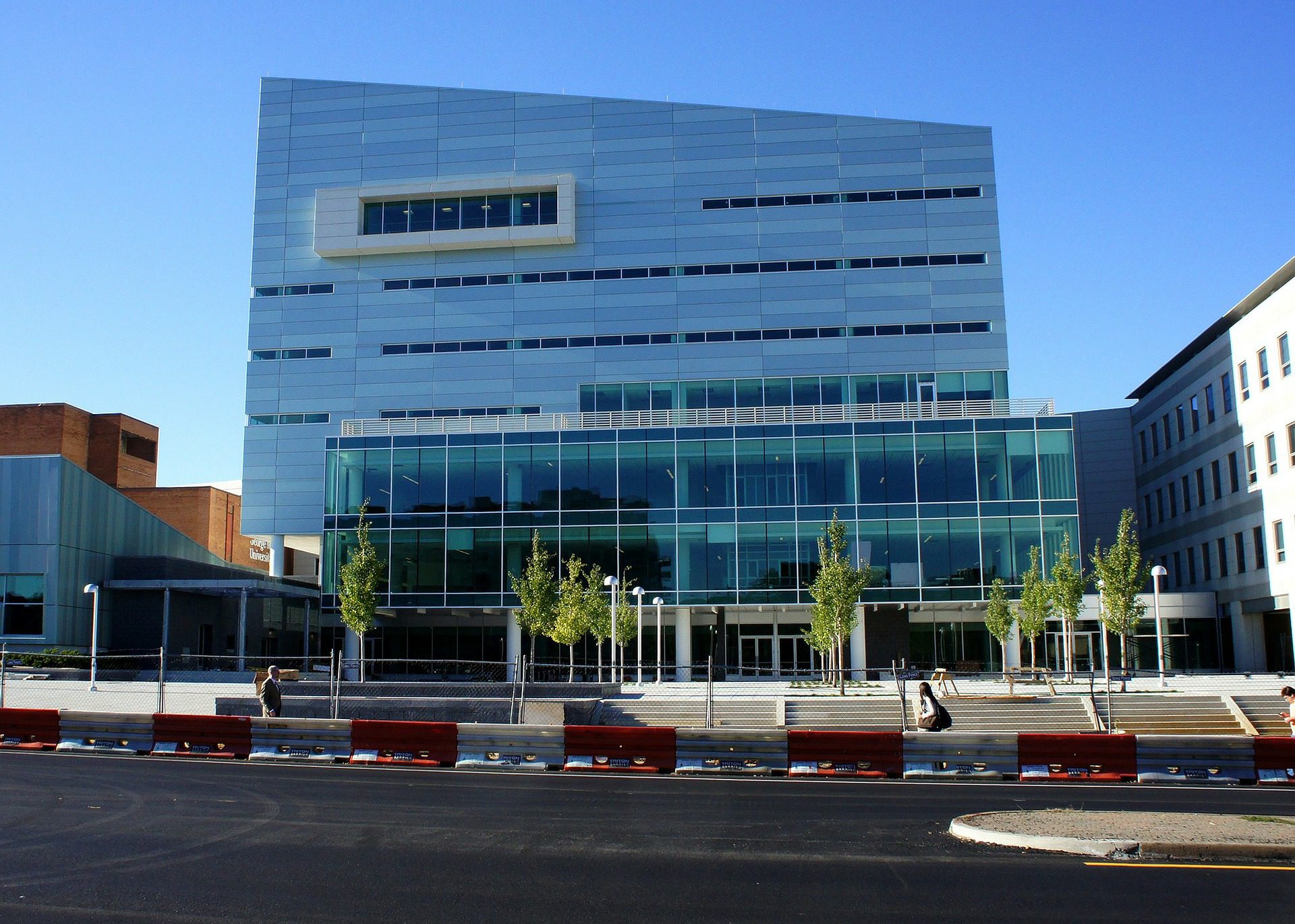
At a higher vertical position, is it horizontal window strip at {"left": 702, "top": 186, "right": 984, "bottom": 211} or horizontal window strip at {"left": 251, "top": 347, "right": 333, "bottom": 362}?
horizontal window strip at {"left": 702, "top": 186, "right": 984, "bottom": 211}

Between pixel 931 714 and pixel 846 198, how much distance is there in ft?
141

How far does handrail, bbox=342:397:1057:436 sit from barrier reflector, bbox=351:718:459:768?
2978 cm

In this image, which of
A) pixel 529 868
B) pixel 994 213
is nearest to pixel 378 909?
pixel 529 868

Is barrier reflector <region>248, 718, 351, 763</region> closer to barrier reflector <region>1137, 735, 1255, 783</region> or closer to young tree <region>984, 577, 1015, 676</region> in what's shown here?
barrier reflector <region>1137, 735, 1255, 783</region>

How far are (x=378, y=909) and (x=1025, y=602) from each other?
119 feet

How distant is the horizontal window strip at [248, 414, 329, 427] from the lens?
60469 millimetres

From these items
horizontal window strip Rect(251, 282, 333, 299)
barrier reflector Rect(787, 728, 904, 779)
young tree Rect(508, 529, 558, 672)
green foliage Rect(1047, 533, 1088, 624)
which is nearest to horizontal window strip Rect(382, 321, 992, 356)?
horizontal window strip Rect(251, 282, 333, 299)

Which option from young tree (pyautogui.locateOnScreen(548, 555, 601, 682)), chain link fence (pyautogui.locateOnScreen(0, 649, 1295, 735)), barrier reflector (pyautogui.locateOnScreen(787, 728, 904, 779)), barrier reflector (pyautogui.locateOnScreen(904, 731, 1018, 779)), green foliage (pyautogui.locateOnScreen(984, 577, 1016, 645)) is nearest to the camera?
barrier reflector (pyautogui.locateOnScreen(904, 731, 1018, 779))

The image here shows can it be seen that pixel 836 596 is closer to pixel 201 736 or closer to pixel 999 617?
pixel 999 617

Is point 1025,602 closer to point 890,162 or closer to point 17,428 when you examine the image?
point 890,162

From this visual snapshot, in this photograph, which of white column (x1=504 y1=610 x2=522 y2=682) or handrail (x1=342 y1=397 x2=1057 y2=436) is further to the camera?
white column (x1=504 y1=610 x2=522 y2=682)

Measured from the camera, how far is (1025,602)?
41.9 metres

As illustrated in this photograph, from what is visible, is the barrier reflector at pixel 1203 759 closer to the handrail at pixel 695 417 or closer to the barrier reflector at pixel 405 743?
the barrier reflector at pixel 405 743

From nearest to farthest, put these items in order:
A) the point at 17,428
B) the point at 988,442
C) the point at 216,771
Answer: the point at 216,771
the point at 988,442
the point at 17,428
